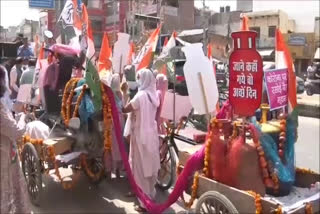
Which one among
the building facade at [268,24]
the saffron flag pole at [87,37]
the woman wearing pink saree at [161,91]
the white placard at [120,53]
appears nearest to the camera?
the saffron flag pole at [87,37]

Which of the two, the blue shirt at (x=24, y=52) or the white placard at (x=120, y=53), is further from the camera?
the blue shirt at (x=24, y=52)

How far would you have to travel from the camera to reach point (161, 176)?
16.9 ft

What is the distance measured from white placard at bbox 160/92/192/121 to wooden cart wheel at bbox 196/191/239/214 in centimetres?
180

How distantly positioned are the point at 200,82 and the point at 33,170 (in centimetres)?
235

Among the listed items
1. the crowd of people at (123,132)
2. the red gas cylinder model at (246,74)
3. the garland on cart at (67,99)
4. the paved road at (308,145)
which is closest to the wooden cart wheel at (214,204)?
the red gas cylinder model at (246,74)

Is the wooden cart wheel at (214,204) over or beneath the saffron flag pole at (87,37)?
beneath

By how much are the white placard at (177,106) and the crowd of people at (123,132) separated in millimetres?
141

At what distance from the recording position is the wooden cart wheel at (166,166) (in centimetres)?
475

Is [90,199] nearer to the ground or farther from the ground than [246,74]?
nearer to the ground

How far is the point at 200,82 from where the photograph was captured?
3.38 m

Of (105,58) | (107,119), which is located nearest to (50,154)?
(107,119)

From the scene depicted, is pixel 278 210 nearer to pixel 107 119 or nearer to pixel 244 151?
pixel 244 151

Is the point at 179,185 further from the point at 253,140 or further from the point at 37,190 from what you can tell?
the point at 37,190

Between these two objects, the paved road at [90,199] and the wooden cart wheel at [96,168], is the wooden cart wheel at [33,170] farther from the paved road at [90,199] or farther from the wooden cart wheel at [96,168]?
the wooden cart wheel at [96,168]
